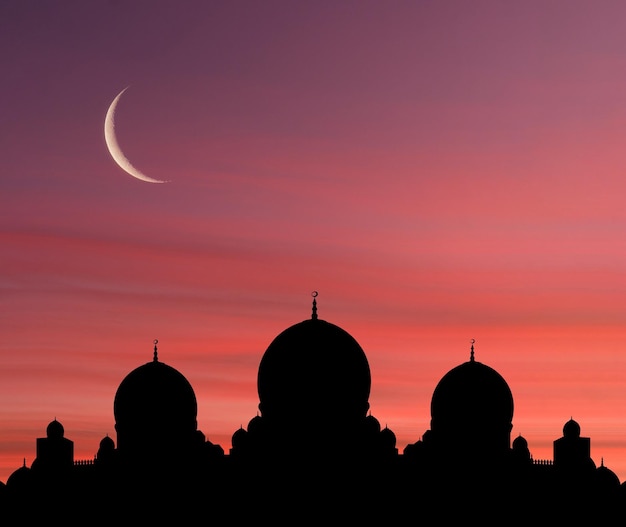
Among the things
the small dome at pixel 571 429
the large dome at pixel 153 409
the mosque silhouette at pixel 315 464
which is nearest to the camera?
the mosque silhouette at pixel 315 464

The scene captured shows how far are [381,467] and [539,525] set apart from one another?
5.90m

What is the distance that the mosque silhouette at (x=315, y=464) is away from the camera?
53344mm

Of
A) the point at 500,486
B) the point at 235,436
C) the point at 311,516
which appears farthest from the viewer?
the point at 235,436

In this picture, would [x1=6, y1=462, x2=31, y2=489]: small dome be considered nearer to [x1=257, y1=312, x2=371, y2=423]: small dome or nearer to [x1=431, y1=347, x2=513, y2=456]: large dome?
[x1=257, y1=312, x2=371, y2=423]: small dome

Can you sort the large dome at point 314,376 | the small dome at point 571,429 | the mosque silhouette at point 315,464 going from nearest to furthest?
the mosque silhouette at point 315,464, the large dome at point 314,376, the small dome at point 571,429

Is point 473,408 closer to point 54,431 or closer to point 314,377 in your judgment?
point 314,377

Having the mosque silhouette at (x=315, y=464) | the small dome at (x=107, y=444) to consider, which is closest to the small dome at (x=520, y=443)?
the mosque silhouette at (x=315, y=464)

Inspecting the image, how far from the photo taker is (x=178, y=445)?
5888cm

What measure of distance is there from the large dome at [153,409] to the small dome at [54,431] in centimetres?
331

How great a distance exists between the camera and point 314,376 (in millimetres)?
55375

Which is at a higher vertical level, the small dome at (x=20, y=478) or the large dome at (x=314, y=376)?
the large dome at (x=314, y=376)

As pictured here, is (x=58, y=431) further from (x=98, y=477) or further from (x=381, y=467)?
(x=381, y=467)

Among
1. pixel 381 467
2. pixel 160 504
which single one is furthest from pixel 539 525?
pixel 160 504

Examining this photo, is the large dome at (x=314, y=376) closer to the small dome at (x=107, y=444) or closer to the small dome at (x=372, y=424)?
the small dome at (x=372, y=424)
